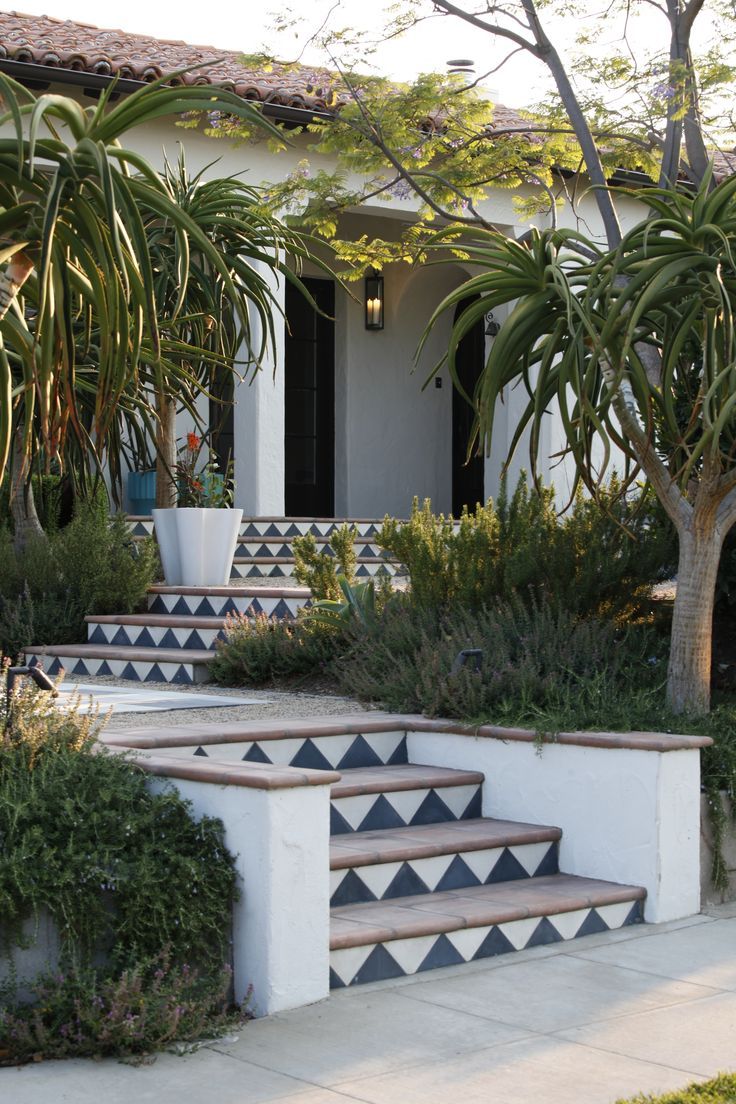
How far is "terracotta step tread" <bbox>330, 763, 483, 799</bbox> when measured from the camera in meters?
5.71

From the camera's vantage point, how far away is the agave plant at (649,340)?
229 inches

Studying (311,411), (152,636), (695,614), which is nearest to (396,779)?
(695,614)

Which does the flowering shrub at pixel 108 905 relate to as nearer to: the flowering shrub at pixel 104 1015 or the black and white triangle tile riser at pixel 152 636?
the flowering shrub at pixel 104 1015

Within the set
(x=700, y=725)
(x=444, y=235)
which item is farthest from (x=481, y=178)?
(x=700, y=725)

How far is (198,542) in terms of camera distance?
10250 millimetres

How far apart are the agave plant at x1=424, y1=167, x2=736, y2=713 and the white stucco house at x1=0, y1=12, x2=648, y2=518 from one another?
649cm

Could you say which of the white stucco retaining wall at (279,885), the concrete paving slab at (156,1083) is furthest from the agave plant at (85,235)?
the concrete paving slab at (156,1083)

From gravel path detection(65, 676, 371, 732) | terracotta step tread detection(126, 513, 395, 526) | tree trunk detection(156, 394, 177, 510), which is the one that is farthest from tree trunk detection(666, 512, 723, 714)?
terracotta step tread detection(126, 513, 395, 526)

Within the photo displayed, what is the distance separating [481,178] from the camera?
9344 mm

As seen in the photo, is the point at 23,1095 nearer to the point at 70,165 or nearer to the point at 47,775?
the point at 47,775

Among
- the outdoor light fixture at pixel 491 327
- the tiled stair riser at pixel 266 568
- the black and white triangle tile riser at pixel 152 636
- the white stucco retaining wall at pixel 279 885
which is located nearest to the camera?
the white stucco retaining wall at pixel 279 885

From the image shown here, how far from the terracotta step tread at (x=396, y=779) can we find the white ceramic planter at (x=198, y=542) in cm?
420

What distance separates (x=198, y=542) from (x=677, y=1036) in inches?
258

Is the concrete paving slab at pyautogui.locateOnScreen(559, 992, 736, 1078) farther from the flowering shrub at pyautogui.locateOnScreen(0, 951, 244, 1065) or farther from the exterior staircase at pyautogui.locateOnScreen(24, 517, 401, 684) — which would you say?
the exterior staircase at pyautogui.locateOnScreen(24, 517, 401, 684)
